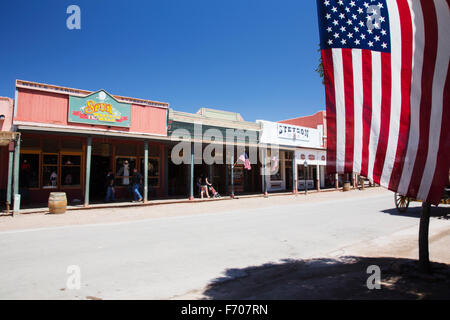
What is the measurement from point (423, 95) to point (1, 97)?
630 inches

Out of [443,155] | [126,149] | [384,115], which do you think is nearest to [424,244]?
[443,155]

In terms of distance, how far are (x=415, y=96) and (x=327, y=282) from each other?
9.60 ft

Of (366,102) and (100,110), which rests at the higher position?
(100,110)

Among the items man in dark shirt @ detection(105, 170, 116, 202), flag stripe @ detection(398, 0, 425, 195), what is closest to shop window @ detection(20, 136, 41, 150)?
man in dark shirt @ detection(105, 170, 116, 202)

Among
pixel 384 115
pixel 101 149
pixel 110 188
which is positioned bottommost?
pixel 110 188

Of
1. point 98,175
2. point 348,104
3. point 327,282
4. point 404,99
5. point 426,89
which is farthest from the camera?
point 98,175

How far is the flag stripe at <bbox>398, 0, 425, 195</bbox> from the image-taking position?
3.51 metres

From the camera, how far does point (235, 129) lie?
64.0ft

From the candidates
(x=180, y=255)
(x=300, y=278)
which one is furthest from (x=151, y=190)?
(x=300, y=278)

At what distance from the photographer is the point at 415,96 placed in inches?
140

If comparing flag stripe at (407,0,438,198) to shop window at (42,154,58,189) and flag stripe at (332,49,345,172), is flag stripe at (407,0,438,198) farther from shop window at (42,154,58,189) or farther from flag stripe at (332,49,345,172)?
shop window at (42,154,58,189)

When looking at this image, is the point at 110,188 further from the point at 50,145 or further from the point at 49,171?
the point at 50,145

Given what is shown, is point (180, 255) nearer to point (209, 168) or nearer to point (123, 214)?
point (123, 214)

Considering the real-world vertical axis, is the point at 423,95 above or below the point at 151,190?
above
